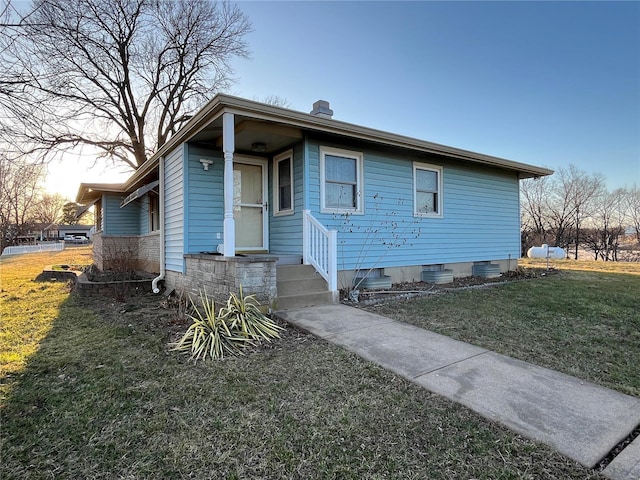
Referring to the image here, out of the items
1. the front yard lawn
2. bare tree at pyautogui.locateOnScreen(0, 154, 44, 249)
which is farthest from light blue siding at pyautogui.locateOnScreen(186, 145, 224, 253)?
bare tree at pyautogui.locateOnScreen(0, 154, 44, 249)

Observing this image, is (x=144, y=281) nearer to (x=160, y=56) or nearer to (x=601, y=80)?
(x=160, y=56)

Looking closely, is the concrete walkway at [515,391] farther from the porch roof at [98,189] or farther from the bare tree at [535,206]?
the bare tree at [535,206]

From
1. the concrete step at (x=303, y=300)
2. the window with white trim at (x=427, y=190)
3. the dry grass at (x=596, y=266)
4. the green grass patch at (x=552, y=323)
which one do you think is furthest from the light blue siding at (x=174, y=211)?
the dry grass at (x=596, y=266)

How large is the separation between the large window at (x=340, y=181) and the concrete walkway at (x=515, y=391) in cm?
312

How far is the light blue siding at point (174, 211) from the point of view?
6660 millimetres

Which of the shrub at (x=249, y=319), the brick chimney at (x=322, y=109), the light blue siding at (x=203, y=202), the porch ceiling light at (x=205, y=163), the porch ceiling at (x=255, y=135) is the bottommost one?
the shrub at (x=249, y=319)

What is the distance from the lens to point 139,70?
1714 cm

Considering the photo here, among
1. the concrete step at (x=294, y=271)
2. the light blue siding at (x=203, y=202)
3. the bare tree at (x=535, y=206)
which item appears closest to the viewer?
the concrete step at (x=294, y=271)

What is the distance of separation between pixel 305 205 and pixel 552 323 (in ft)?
14.0

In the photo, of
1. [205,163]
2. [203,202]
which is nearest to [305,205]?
[203,202]

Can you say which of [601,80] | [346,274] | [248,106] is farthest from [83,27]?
[601,80]

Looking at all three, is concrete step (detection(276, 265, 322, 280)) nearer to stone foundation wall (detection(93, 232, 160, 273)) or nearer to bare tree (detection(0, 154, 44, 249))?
stone foundation wall (detection(93, 232, 160, 273))

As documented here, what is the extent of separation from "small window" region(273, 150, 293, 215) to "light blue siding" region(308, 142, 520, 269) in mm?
618

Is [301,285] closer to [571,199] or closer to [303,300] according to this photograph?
[303,300]
